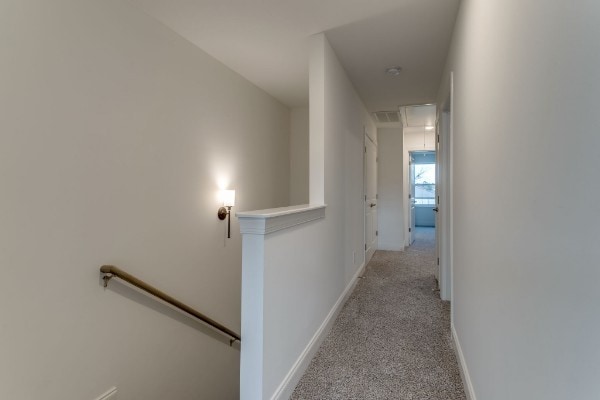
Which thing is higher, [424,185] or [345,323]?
[424,185]

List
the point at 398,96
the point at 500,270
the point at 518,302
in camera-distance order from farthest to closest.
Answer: the point at 398,96 → the point at 500,270 → the point at 518,302

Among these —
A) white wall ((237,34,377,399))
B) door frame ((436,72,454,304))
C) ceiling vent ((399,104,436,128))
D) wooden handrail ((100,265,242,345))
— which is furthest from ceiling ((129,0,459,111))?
wooden handrail ((100,265,242,345))

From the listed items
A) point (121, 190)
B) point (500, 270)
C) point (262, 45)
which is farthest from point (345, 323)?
point (262, 45)

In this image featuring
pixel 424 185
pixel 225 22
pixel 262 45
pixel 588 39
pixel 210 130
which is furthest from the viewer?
pixel 424 185

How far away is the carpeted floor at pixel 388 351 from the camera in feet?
6.18

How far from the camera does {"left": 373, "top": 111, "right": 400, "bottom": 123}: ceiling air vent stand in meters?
5.00

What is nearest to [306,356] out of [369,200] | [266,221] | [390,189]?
[266,221]

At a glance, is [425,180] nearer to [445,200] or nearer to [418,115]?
[418,115]

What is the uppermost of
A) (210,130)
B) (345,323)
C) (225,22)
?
(225,22)

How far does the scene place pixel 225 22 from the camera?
235cm

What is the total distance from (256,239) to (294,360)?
2.88ft

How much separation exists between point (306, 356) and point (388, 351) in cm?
62

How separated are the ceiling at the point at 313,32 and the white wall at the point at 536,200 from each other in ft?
2.59

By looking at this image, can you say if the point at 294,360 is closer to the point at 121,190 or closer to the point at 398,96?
the point at 121,190
